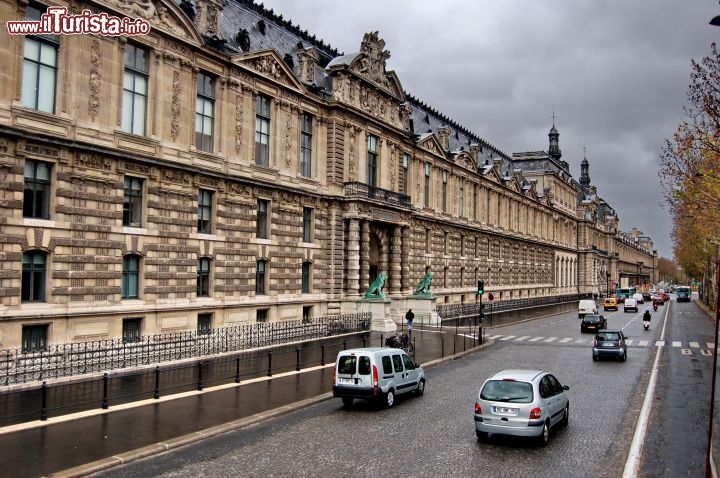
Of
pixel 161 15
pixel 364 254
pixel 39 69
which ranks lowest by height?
pixel 364 254

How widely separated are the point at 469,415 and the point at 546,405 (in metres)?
3.57

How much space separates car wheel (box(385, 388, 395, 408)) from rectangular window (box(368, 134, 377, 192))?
30891 mm

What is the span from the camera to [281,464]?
13.7m

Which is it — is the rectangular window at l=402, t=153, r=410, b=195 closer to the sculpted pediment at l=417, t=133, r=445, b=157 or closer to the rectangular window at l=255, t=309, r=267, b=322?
the sculpted pediment at l=417, t=133, r=445, b=157

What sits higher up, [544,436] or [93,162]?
[93,162]

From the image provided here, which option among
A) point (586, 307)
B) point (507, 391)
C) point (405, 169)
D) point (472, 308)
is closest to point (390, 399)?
point (507, 391)

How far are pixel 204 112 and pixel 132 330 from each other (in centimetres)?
1235

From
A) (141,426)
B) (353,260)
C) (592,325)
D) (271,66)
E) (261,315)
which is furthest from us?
(592,325)

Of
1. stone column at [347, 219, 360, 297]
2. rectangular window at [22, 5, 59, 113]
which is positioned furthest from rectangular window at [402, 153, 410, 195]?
rectangular window at [22, 5, 59, 113]

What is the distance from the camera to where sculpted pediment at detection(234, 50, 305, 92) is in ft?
118

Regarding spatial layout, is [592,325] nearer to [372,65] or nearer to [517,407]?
[372,65]

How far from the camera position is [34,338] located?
965 inches

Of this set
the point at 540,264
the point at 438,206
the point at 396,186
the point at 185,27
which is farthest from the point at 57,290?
the point at 540,264

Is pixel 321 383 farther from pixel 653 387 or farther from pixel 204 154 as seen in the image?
pixel 204 154
